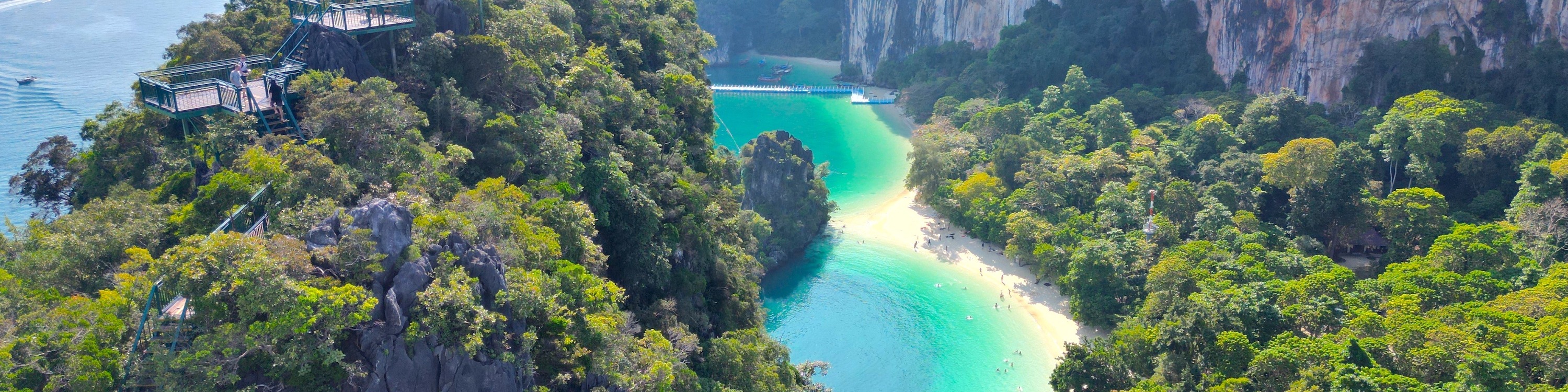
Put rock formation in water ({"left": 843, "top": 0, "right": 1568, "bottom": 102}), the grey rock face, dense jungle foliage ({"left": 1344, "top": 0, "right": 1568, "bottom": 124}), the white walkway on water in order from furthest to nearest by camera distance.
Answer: the white walkway on water
rock formation in water ({"left": 843, "top": 0, "right": 1568, "bottom": 102})
dense jungle foliage ({"left": 1344, "top": 0, "right": 1568, "bottom": 124})
the grey rock face

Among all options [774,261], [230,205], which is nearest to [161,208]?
[230,205]

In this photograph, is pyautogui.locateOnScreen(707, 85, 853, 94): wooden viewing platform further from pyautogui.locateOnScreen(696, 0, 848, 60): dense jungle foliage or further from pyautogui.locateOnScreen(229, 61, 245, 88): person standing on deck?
pyautogui.locateOnScreen(229, 61, 245, 88): person standing on deck

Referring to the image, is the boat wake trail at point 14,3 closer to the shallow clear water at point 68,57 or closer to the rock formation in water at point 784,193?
the shallow clear water at point 68,57

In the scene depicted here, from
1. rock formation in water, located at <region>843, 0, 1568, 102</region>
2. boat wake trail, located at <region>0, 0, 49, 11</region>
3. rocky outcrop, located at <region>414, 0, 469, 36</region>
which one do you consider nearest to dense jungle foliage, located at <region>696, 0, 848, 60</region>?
rock formation in water, located at <region>843, 0, 1568, 102</region>

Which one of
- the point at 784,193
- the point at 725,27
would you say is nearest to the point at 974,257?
the point at 784,193

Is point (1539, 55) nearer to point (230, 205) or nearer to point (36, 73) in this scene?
point (230, 205)

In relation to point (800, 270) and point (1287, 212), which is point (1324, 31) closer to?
point (1287, 212)

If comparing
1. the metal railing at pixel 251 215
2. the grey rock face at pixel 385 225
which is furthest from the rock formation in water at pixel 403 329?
the metal railing at pixel 251 215
